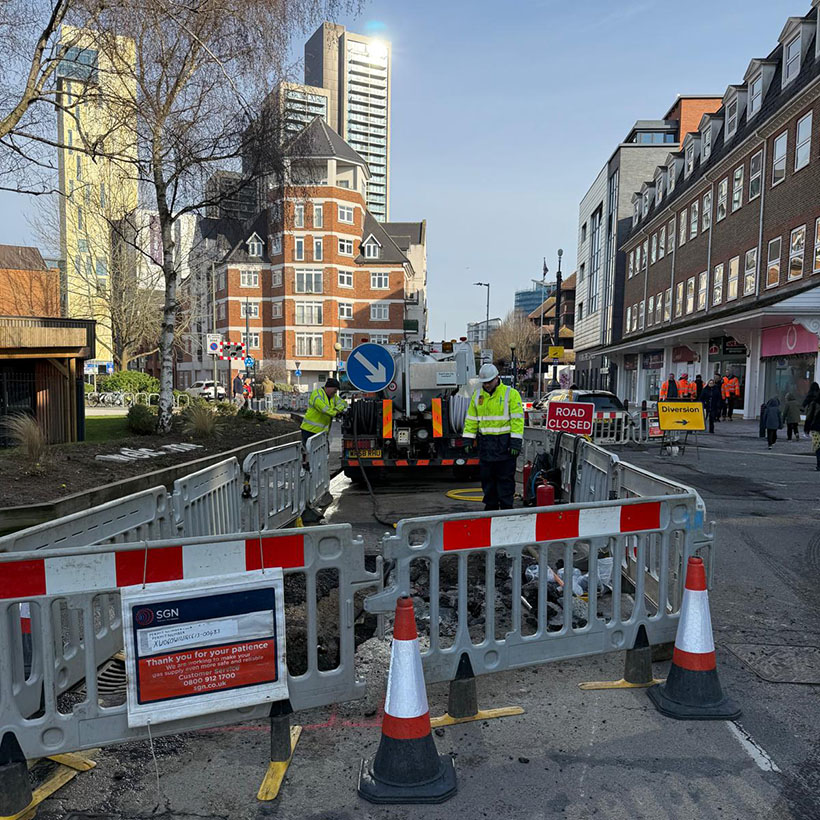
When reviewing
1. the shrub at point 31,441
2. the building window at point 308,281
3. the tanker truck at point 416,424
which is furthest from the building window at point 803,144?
the building window at point 308,281

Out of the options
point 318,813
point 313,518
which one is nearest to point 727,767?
point 318,813

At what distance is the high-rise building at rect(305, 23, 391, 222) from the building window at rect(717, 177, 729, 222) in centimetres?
13190

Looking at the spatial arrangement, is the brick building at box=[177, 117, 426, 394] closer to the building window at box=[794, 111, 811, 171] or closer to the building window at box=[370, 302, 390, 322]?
the building window at box=[370, 302, 390, 322]

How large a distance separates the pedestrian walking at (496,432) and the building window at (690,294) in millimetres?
26879

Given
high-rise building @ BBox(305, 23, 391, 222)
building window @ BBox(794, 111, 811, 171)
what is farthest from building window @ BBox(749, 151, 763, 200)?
high-rise building @ BBox(305, 23, 391, 222)

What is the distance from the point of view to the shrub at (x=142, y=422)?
1555 cm

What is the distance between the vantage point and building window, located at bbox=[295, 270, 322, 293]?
5759 cm

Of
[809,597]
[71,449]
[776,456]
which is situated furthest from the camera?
[776,456]

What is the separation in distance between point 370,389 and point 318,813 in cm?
622

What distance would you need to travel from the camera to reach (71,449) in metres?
12.1

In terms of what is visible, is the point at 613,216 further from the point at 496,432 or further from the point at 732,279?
the point at 496,432

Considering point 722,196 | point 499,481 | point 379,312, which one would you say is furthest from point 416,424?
point 379,312

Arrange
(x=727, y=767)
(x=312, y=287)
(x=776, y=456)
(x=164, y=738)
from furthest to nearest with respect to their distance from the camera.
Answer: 1. (x=312, y=287)
2. (x=776, y=456)
3. (x=164, y=738)
4. (x=727, y=767)

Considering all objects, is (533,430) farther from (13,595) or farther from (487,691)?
(13,595)
